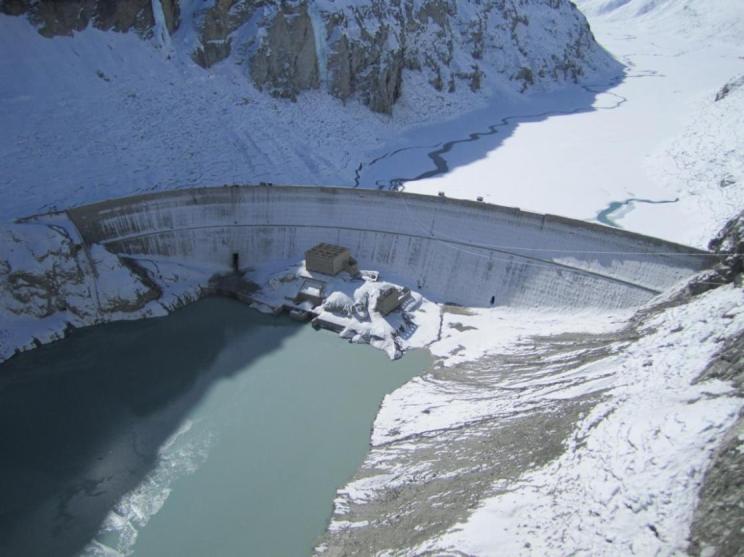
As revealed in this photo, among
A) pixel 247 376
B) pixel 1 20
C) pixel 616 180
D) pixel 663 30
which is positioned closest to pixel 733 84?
pixel 616 180

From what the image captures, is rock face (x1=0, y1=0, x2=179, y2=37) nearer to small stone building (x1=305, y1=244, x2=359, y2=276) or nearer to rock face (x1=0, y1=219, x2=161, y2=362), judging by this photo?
rock face (x1=0, y1=219, x2=161, y2=362)

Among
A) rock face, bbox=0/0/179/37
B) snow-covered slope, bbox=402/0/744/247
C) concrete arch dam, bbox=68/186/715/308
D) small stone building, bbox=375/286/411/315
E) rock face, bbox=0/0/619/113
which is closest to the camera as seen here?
concrete arch dam, bbox=68/186/715/308

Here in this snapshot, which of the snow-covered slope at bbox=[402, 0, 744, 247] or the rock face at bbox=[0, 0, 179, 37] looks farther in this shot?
the rock face at bbox=[0, 0, 179, 37]

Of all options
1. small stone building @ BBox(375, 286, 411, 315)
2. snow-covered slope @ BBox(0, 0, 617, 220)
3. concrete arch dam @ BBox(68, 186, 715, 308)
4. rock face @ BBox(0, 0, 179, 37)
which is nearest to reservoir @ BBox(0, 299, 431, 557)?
small stone building @ BBox(375, 286, 411, 315)

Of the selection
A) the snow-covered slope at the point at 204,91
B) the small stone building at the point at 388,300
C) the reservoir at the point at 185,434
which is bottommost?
the reservoir at the point at 185,434

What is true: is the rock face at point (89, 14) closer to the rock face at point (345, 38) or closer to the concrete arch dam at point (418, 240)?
the rock face at point (345, 38)

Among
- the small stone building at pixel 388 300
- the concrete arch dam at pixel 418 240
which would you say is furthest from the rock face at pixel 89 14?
the small stone building at pixel 388 300

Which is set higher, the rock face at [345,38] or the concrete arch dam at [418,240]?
the rock face at [345,38]

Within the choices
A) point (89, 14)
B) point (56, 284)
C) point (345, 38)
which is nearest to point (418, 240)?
point (56, 284)
